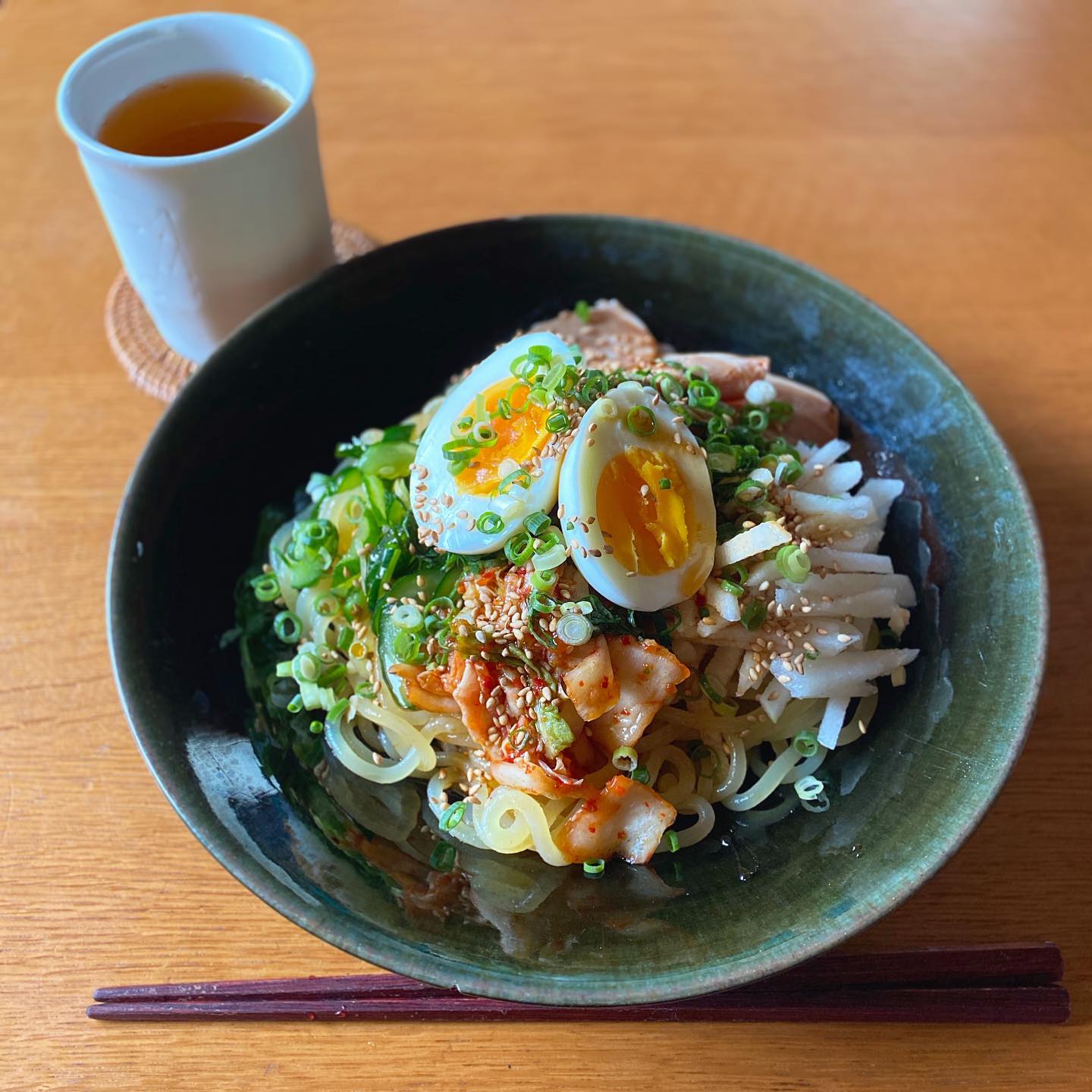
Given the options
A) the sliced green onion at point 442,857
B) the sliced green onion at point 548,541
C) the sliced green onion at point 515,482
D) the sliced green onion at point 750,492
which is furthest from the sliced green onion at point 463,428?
the sliced green onion at point 442,857

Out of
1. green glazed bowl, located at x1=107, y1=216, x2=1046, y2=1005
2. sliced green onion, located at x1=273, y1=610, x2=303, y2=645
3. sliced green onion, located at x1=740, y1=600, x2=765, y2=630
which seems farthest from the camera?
sliced green onion, located at x1=273, y1=610, x2=303, y2=645

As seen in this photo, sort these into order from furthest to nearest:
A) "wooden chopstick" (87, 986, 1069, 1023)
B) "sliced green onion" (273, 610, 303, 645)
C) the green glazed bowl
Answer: "sliced green onion" (273, 610, 303, 645) < "wooden chopstick" (87, 986, 1069, 1023) < the green glazed bowl

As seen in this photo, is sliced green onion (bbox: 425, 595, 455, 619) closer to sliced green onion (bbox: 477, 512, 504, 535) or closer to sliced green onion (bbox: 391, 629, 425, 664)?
sliced green onion (bbox: 391, 629, 425, 664)

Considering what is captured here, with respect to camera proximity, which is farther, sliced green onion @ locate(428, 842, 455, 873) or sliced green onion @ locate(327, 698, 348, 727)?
sliced green onion @ locate(327, 698, 348, 727)

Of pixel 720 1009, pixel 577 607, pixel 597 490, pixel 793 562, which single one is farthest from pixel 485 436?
pixel 720 1009

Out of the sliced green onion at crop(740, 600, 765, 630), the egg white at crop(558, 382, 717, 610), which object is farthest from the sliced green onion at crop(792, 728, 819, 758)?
the egg white at crop(558, 382, 717, 610)

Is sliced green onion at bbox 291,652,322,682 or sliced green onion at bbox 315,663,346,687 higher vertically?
sliced green onion at bbox 291,652,322,682

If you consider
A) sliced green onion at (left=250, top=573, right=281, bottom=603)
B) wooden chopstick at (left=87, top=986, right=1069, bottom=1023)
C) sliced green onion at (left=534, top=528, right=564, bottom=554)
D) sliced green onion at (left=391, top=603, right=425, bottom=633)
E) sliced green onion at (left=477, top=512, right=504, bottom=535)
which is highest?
sliced green onion at (left=477, top=512, right=504, bottom=535)

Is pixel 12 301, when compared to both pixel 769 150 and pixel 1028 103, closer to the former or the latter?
pixel 769 150

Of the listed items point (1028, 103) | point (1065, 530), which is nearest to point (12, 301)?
point (1065, 530)
